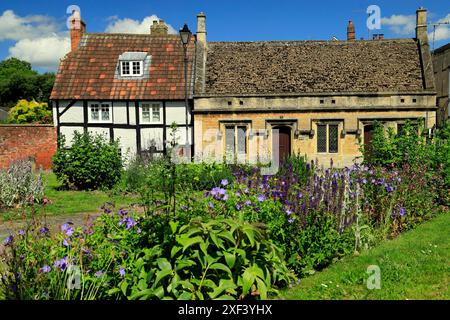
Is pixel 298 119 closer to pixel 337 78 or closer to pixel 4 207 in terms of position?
pixel 337 78

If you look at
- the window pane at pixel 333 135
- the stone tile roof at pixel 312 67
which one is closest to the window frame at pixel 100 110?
the stone tile roof at pixel 312 67

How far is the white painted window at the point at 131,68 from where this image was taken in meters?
23.4

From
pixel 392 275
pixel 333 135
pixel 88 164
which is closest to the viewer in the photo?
pixel 392 275

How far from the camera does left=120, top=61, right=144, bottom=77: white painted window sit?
23.4 metres

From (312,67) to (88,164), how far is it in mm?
14367

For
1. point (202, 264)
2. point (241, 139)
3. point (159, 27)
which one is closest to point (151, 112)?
point (241, 139)

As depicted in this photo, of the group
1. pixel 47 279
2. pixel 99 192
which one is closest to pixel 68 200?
pixel 99 192

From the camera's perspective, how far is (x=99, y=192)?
15.2 metres

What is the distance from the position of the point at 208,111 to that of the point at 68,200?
10.6 m

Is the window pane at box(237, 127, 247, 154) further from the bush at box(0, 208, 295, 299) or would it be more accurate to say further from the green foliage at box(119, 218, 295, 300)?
the green foliage at box(119, 218, 295, 300)

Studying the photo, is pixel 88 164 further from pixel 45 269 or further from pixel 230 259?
pixel 230 259

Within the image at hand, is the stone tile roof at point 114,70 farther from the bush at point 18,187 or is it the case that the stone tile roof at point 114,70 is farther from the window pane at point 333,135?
the bush at point 18,187

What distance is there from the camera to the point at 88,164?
602 inches

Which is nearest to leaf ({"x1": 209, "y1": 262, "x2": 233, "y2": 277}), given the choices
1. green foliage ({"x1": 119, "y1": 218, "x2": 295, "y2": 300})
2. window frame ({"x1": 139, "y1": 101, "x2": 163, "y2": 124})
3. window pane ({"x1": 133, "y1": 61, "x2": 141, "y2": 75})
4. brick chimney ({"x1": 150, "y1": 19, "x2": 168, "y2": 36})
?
green foliage ({"x1": 119, "y1": 218, "x2": 295, "y2": 300})
